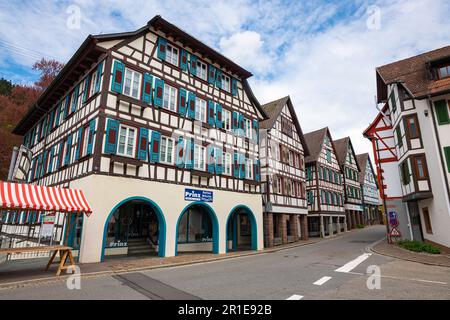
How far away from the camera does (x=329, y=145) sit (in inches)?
1346

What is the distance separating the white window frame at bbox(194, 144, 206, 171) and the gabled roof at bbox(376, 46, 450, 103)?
1273 centimetres

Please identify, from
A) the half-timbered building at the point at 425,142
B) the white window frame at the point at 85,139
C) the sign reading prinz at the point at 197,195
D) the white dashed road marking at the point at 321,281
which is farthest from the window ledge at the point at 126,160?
the half-timbered building at the point at 425,142

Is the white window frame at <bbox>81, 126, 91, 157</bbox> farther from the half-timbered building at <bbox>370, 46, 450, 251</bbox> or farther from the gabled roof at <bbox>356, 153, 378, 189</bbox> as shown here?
the gabled roof at <bbox>356, 153, 378, 189</bbox>

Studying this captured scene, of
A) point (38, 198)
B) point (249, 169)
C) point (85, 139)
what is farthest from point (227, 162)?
point (38, 198)

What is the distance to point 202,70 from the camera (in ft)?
58.1

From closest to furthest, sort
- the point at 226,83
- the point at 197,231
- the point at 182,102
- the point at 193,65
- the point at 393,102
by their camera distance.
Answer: the point at 182,102, the point at 193,65, the point at 197,231, the point at 226,83, the point at 393,102

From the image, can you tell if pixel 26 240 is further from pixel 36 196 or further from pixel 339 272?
pixel 339 272

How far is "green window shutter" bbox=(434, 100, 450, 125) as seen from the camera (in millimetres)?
15650

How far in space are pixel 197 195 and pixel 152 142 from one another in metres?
3.80

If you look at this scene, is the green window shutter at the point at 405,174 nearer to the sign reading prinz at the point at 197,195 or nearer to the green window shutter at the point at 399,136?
the green window shutter at the point at 399,136

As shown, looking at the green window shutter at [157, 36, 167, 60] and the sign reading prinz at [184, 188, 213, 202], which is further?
the green window shutter at [157, 36, 167, 60]

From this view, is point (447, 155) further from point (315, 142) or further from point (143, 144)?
point (315, 142)

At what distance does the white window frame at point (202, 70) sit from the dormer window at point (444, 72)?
14.0 metres

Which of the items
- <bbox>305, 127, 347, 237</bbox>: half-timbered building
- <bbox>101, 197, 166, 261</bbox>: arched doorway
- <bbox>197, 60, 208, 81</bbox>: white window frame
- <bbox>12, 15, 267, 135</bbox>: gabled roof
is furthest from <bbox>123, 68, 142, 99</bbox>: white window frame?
<bbox>305, 127, 347, 237</bbox>: half-timbered building
